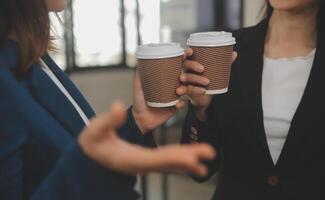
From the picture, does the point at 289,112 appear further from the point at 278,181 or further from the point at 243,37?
the point at 243,37

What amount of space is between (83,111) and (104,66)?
4256 millimetres

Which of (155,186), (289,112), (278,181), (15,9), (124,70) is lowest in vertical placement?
(155,186)

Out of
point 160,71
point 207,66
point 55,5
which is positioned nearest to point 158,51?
point 160,71

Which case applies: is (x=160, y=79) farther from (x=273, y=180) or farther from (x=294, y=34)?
(x=294, y=34)

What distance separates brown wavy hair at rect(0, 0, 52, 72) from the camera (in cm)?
85

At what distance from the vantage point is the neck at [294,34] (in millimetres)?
1438

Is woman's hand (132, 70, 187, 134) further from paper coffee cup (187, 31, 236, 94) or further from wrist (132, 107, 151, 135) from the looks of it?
paper coffee cup (187, 31, 236, 94)

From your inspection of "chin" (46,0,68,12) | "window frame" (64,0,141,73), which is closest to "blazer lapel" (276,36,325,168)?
"chin" (46,0,68,12)

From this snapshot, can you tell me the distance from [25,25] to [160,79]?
1.10 ft

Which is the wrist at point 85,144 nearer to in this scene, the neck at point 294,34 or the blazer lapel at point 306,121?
the blazer lapel at point 306,121

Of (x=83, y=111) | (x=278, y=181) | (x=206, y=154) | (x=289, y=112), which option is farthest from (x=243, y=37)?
(x=206, y=154)

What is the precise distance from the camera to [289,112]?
1356 millimetres

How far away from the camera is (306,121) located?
1.30 metres

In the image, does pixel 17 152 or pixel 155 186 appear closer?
pixel 17 152
